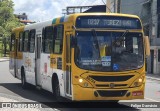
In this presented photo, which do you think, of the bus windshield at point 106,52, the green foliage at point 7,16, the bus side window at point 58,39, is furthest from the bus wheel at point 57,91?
the green foliage at point 7,16

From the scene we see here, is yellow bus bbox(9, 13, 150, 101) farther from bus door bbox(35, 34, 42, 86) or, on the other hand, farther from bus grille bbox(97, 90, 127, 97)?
bus door bbox(35, 34, 42, 86)

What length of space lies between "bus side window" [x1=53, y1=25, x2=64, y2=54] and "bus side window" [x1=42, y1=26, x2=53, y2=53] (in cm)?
60

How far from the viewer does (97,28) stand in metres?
14.3

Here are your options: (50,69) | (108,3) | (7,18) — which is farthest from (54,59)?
(7,18)

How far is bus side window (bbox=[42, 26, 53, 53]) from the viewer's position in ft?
55.4

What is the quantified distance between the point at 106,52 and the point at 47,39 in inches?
148

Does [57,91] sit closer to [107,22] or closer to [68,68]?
[68,68]

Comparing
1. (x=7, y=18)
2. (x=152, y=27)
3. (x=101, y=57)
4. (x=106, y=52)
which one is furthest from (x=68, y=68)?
(x=7, y=18)

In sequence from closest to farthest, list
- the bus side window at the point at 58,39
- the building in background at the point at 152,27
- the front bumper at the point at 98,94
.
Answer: the front bumper at the point at 98,94 < the bus side window at the point at 58,39 < the building in background at the point at 152,27

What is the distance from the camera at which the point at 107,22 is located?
1451cm

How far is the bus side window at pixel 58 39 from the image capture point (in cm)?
1546

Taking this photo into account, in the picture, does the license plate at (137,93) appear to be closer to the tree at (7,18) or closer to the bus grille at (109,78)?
the bus grille at (109,78)

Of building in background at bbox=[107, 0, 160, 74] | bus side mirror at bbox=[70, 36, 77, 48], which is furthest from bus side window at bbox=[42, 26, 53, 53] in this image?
building in background at bbox=[107, 0, 160, 74]

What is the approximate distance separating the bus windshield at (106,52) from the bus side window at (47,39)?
286 centimetres
